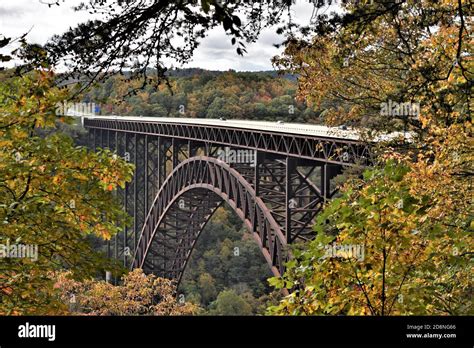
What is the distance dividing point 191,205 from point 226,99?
1965 centimetres

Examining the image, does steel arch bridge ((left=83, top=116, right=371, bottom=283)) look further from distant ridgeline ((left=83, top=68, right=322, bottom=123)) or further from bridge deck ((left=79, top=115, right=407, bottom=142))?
distant ridgeline ((left=83, top=68, right=322, bottom=123))

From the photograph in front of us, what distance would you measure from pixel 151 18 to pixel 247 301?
171 ft

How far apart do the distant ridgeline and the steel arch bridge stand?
6804 mm

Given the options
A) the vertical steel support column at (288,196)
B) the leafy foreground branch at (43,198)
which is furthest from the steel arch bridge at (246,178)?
the leafy foreground branch at (43,198)

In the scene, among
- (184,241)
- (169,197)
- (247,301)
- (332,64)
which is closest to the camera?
(332,64)

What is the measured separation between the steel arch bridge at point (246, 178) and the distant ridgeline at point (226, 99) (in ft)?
22.3

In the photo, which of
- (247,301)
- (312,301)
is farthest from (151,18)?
(247,301)

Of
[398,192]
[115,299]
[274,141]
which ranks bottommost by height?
[115,299]

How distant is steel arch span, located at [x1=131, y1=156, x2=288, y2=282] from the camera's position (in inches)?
1089

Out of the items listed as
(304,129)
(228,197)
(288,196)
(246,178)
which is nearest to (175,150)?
(228,197)

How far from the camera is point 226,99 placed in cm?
5784

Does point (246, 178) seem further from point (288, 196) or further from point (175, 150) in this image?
point (175, 150)
